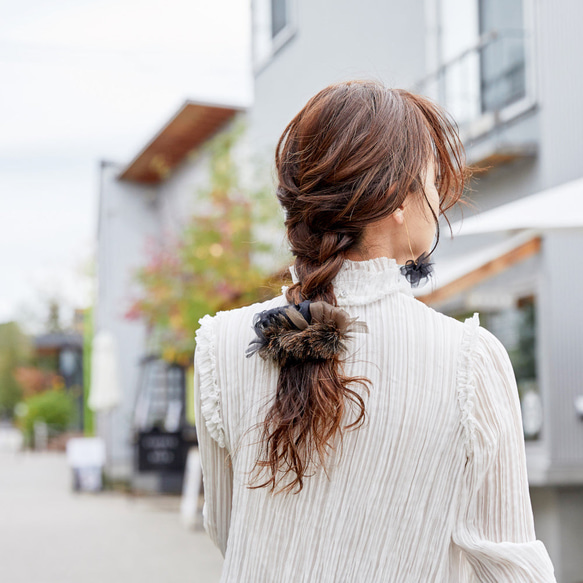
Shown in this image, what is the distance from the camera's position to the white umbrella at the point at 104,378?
14.3 meters

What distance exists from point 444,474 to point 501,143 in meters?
5.34

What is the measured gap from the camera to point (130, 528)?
1016 centimetres

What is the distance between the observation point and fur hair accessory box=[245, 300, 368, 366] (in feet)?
3.68

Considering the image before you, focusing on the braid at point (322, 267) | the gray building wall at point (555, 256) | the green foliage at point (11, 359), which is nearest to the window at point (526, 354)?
the gray building wall at point (555, 256)

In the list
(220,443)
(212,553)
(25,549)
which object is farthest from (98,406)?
(220,443)

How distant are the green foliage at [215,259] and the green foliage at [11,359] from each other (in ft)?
113

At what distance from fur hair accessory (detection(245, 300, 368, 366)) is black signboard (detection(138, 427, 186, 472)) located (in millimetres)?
11400

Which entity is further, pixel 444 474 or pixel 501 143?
pixel 501 143

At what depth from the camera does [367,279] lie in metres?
1.20

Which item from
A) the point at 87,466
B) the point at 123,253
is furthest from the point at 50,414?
the point at 87,466

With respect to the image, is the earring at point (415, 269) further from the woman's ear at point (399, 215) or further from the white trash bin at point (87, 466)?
the white trash bin at point (87, 466)

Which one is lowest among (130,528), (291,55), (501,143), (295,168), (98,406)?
(130,528)

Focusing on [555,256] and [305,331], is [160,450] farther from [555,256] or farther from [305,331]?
[305,331]

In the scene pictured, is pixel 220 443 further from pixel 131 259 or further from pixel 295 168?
pixel 131 259
